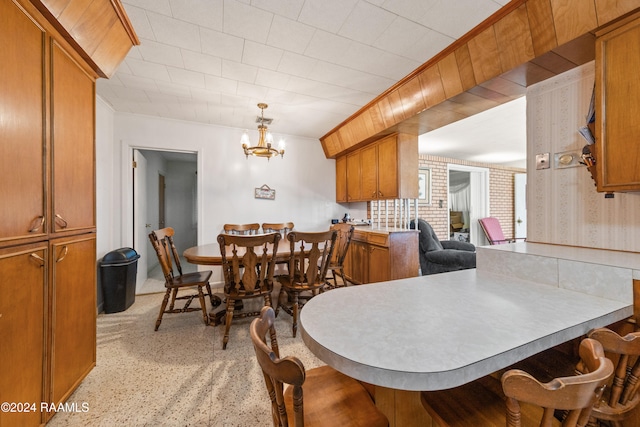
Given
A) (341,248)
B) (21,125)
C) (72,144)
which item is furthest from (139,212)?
(341,248)

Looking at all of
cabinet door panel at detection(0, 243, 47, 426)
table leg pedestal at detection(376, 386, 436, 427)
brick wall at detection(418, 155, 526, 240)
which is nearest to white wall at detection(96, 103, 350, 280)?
brick wall at detection(418, 155, 526, 240)

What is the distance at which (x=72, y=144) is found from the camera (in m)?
1.47

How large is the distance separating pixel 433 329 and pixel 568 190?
1668 mm

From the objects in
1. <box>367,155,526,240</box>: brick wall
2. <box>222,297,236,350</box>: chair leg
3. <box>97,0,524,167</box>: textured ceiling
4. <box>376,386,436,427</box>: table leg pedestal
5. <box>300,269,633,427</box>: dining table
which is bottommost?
<box>222,297,236,350</box>: chair leg

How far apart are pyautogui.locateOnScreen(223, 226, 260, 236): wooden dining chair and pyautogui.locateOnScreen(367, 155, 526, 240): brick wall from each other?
6.59 feet

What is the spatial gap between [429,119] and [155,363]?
3.33 m

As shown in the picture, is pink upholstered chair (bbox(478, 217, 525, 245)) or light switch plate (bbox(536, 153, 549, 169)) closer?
light switch plate (bbox(536, 153, 549, 169))

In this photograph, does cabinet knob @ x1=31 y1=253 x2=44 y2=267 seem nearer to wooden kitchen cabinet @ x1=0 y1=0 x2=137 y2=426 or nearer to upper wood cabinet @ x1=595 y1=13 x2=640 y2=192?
wooden kitchen cabinet @ x1=0 y1=0 x2=137 y2=426

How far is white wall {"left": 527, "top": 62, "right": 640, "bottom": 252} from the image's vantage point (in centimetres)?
143

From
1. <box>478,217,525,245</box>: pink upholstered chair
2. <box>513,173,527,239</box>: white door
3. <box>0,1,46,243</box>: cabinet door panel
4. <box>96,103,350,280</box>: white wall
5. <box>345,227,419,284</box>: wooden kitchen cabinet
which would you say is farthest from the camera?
<box>513,173,527,239</box>: white door

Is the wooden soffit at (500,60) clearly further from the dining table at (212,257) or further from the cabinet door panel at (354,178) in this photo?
the dining table at (212,257)

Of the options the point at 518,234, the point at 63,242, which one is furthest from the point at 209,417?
the point at 518,234

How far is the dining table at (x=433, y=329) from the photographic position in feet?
1.96

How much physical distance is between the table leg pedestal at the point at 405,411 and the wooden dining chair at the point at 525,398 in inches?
1.4
